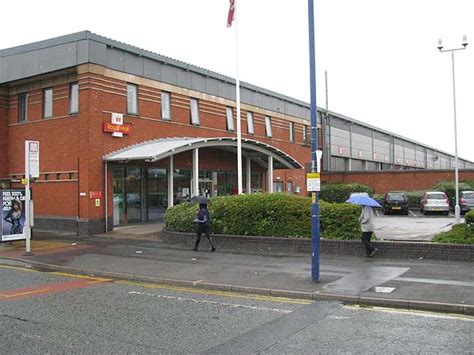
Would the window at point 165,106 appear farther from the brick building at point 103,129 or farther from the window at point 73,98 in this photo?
the window at point 73,98

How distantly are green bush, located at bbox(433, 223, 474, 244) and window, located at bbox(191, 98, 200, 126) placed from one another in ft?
56.6

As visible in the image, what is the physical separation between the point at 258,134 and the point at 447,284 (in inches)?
1046

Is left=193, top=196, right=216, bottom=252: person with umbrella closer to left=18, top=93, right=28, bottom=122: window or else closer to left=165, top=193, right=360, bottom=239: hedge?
left=165, top=193, right=360, bottom=239: hedge

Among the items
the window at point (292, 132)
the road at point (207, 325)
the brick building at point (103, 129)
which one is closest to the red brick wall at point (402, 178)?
the window at point (292, 132)

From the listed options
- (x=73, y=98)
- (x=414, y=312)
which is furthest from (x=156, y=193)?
(x=414, y=312)

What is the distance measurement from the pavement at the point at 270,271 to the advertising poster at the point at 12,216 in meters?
0.51

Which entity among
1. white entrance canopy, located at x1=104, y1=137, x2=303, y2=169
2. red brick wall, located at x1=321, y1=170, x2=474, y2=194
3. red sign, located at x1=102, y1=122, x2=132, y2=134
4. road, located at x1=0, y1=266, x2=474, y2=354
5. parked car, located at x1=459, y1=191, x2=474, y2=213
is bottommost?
road, located at x1=0, y1=266, x2=474, y2=354

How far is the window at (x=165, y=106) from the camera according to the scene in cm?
2602

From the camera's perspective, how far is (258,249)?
1598 cm

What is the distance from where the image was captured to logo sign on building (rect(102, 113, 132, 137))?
875 inches

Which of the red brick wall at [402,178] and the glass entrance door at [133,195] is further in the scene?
the red brick wall at [402,178]

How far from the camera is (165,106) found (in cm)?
2627

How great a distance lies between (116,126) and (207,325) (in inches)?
667

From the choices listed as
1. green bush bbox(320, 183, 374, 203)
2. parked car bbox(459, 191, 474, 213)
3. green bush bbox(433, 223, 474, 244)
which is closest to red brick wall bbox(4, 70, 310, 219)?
green bush bbox(433, 223, 474, 244)
